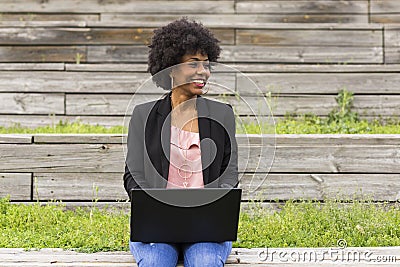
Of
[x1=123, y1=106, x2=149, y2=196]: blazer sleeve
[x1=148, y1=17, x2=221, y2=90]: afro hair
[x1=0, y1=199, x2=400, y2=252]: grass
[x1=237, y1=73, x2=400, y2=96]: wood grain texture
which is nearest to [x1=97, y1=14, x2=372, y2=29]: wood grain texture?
[x1=237, y1=73, x2=400, y2=96]: wood grain texture

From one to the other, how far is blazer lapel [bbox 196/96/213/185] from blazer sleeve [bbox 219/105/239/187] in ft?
0.24

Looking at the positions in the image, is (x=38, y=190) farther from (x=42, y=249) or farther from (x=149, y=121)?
(x=149, y=121)

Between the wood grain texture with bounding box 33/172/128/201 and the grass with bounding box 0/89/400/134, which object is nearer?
the wood grain texture with bounding box 33/172/128/201

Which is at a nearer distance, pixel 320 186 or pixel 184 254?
pixel 184 254

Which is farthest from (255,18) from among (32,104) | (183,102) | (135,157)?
(135,157)

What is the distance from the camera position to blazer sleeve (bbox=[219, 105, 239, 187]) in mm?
2779

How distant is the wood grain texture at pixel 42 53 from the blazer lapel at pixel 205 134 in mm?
2042

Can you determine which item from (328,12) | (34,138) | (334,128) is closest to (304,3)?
(328,12)

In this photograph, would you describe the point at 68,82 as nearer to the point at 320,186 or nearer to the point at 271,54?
the point at 271,54

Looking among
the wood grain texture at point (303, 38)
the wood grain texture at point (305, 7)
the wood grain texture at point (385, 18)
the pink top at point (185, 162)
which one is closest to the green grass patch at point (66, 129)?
the wood grain texture at point (303, 38)

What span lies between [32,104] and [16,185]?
0.88 m

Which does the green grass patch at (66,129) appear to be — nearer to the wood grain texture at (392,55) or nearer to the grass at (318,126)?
the grass at (318,126)

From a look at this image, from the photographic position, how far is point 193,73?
8.98 ft

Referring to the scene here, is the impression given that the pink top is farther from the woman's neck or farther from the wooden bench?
the wooden bench
